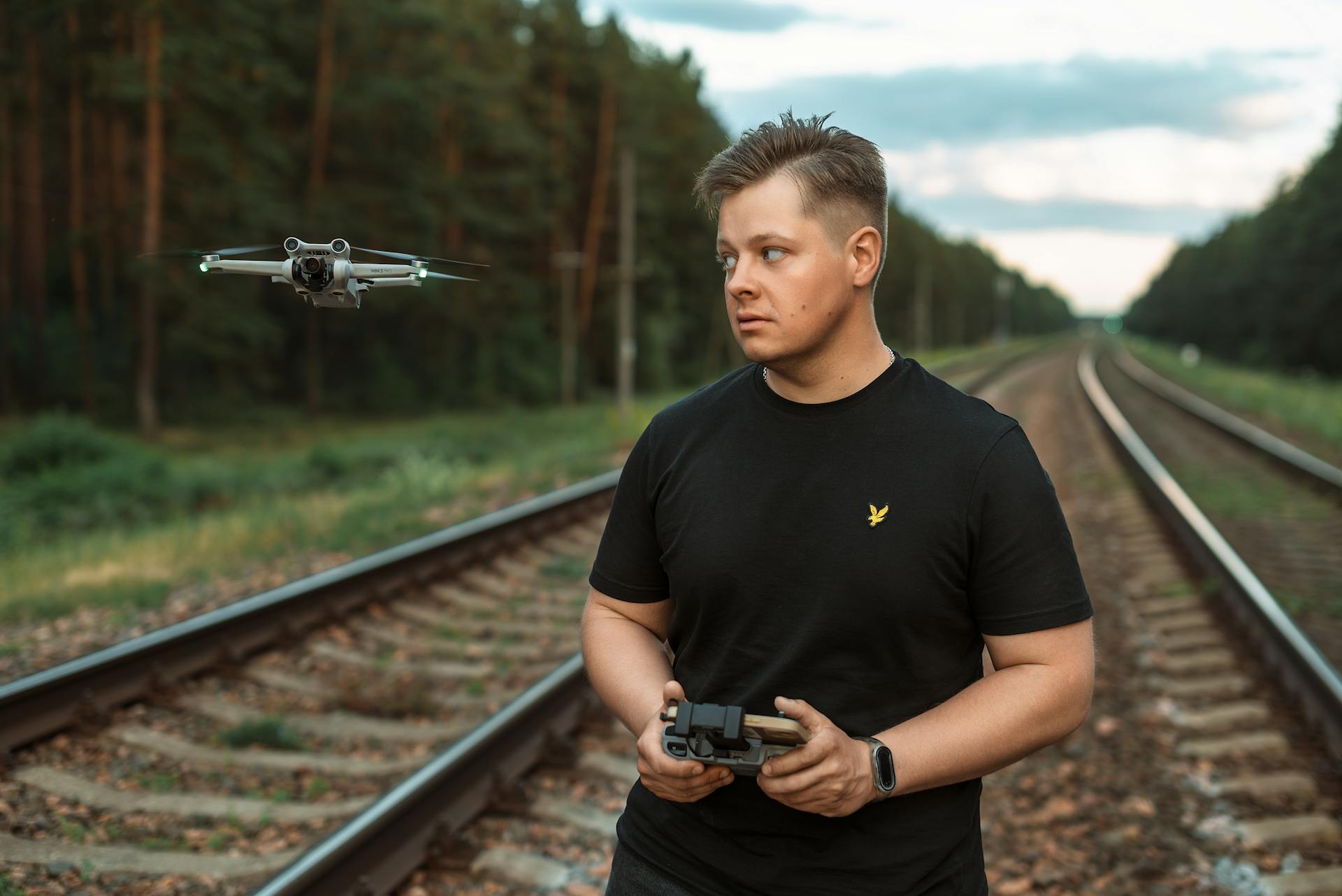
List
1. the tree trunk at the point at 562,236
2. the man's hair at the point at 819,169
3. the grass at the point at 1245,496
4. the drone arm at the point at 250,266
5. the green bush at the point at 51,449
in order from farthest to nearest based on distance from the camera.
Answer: the tree trunk at the point at 562,236 → the green bush at the point at 51,449 → the grass at the point at 1245,496 → the man's hair at the point at 819,169 → the drone arm at the point at 250,266

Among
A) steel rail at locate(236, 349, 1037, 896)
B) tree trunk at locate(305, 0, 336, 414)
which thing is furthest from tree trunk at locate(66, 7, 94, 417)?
steel rail at locate(236, 349, 1037, 896)

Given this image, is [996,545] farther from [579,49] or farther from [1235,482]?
[579,49]

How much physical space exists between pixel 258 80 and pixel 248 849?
98.0 ft

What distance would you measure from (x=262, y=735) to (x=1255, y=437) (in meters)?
17.4

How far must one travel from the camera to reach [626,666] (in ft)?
7.15

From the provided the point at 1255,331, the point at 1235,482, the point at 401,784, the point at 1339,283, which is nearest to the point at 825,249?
the point at 401,784

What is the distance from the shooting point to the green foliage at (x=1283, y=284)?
177ft

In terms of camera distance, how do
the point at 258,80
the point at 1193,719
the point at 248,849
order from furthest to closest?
A: the point at 258,80 → the point at 1193,719 → the point at 248,849

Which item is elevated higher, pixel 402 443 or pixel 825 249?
pixel 825 249

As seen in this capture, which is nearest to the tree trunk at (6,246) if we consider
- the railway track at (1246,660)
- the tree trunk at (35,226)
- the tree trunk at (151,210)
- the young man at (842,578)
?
the tree trunk at (35,226)

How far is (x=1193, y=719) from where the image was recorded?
5867 mm

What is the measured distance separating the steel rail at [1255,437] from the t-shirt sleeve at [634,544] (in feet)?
40.6

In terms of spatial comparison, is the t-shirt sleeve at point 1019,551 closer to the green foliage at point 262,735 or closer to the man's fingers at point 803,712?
the man's fingers at point 803,712

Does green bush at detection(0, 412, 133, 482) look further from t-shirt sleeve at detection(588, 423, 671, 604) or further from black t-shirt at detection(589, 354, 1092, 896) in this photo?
black t-shirt at detection(589, 354, 1092, 896)
